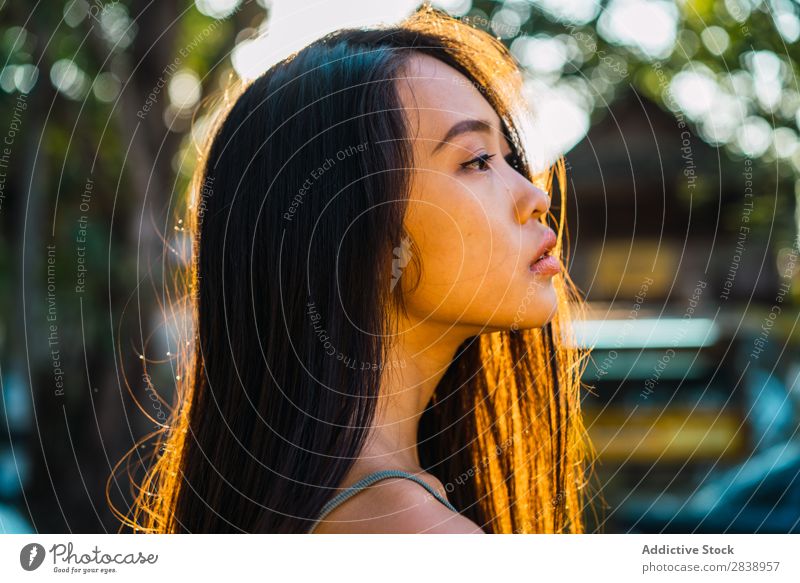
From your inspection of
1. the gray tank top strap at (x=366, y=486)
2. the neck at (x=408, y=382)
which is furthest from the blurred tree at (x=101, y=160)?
the gray tank top strap at (x=366, y=486)

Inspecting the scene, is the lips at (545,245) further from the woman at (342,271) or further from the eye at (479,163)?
the eye at (479,163)

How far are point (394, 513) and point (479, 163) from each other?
1.79 feet

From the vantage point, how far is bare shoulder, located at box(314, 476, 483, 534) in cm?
111

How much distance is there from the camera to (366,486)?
3.81 ft

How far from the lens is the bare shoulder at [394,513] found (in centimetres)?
111

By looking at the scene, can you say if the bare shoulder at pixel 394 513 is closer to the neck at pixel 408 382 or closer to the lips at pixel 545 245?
the neck at pixel 408 382

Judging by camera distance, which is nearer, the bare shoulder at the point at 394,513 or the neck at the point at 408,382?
the bare shoulder at the point at 394,513

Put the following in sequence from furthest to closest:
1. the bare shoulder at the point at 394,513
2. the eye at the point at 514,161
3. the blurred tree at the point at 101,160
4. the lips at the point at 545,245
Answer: the blurred tree at the point at 101,160 → the eye at the point at 514,161 → the lips at the point at 545,245 → the bare shoulder at the point at 394,513

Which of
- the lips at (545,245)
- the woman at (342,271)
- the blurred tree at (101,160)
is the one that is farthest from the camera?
the blurred tree at (101,160)

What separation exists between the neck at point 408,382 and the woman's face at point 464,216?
0.15 feet

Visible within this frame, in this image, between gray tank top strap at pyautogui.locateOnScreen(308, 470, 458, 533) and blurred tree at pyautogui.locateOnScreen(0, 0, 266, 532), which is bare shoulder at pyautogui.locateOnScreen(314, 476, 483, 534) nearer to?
gray tank top strap at pyautogui.locateOnScreen(308, 470, 458, 533)

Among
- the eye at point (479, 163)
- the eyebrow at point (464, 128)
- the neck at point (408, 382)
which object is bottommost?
the neck at point (408, 382)

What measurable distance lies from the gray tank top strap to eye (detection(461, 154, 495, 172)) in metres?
0.47

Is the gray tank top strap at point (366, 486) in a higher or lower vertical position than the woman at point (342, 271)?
lower
